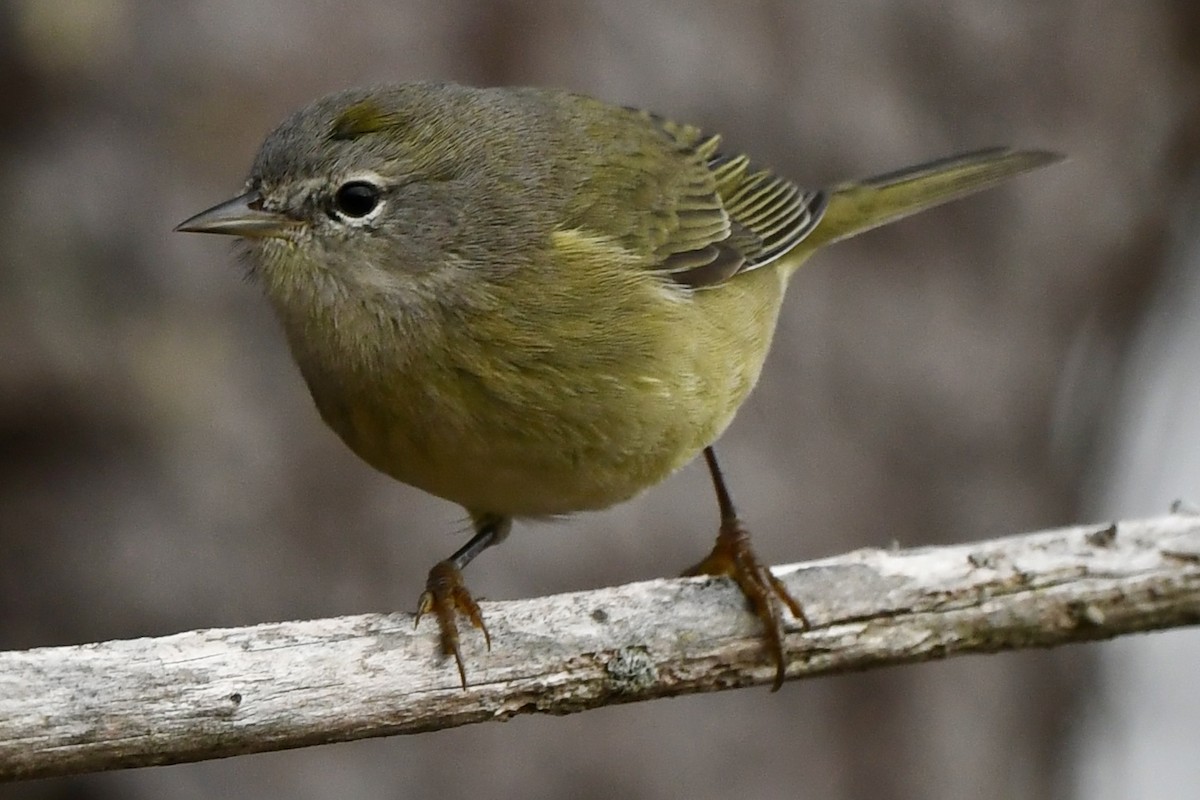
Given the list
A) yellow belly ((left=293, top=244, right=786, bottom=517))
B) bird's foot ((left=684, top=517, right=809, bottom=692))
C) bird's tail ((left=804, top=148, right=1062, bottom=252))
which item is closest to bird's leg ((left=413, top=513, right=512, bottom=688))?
yellow belly ((left=293, top=244, right=786, bottom=517))

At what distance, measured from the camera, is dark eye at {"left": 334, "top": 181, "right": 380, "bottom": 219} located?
3031 mm

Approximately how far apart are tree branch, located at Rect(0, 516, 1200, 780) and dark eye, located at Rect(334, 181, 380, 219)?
0.88 meters

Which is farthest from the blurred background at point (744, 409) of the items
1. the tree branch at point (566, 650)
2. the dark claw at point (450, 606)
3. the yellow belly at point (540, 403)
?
the tree branch at point (566, 650)

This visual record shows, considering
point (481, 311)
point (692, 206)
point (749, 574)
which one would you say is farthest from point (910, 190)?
point (481, 311)

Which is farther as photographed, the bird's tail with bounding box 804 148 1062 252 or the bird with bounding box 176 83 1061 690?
the bird's tail with bounding box 804 148 1062 252

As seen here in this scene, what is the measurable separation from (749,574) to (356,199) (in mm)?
1197

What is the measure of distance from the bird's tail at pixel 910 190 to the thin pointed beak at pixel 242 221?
67.2 inches

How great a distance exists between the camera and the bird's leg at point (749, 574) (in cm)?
297

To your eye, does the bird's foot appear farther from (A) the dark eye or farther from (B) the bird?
(A) the dark eye

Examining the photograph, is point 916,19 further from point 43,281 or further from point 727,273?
point 43,281

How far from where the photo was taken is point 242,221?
9.70 feet

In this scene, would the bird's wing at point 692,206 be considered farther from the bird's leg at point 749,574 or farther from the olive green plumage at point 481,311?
the bird's leg at point 749,574

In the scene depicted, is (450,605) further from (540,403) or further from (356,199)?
(356,199)

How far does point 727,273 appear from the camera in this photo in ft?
12.1
